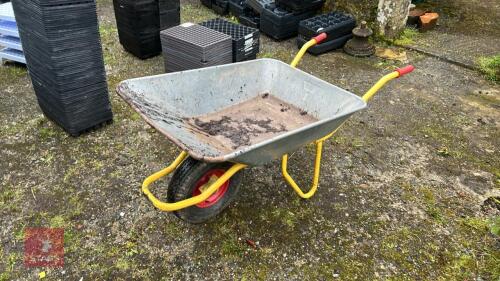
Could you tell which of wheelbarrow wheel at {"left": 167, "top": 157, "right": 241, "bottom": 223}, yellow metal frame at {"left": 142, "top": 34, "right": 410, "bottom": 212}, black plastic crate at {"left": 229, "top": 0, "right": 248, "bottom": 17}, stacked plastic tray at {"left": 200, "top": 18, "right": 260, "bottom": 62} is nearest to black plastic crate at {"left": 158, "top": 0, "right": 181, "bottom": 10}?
stacked plastic tray at {"left": 200, "top": 18, "right": 260, "bottom": 62}

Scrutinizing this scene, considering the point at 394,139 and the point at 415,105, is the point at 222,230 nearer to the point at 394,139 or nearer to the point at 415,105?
the point at 394,139

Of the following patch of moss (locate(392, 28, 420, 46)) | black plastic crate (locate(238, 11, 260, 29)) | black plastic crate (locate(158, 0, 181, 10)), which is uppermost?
black plastic crate (locate(158, 0, 181, 10))

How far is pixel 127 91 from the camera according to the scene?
232cm

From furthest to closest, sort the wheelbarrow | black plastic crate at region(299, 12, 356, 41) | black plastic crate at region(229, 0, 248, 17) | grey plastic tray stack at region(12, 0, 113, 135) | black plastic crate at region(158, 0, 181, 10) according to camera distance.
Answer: black plastic crate at region(229, 0, 248, 17) < black plastic crate at region(299, 12, 356, 41) < black plastic crate at region(158, 0, 181, 10) < grey plastic tray stack at region(12, 0, 113, 135) < the wheelbarrow

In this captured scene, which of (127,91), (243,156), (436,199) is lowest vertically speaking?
(436,199)

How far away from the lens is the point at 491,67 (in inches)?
194

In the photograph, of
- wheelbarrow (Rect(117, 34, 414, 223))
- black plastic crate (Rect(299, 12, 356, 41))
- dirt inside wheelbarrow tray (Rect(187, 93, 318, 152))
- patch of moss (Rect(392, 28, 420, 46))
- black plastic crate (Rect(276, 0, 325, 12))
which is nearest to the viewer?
wheelbarrow (Rect(117, 34, 414, 223))

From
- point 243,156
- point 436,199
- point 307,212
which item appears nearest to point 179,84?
point 243,156

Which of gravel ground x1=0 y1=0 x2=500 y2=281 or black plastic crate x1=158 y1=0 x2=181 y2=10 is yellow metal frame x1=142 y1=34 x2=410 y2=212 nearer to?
gravel ground x1=0 y1=0 x2=500 y2=281

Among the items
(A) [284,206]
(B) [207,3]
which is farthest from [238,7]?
(A) [284,206]

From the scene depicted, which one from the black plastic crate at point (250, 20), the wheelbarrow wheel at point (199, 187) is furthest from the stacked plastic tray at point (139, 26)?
the wheelbarrow wheel at point (199, 187)

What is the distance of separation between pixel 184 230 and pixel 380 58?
3.96m

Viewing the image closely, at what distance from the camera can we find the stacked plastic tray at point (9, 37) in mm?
4285

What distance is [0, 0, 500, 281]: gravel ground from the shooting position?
8.13 ft
